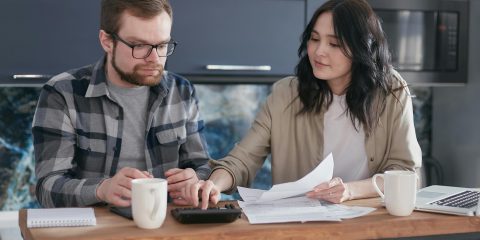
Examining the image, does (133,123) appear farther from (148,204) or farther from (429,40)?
(429,40)

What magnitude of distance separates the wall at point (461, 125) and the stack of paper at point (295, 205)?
1617 millimetres

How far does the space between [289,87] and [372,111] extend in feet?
0.99

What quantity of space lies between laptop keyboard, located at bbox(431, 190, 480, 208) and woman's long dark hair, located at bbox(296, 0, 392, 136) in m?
0.40

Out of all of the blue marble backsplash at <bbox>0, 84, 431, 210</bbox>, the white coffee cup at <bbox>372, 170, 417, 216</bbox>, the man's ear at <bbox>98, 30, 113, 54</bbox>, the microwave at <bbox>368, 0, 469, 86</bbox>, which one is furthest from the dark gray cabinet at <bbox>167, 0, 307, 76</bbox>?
the white coffee cup at <bbox>372, 170, 417, 216</bbox>

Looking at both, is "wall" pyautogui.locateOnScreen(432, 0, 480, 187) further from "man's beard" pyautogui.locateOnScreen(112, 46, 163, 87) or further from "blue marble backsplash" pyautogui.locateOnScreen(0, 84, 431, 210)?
"man's beard" pyautogui.locateOnScreen(112, 46, 163, 87)

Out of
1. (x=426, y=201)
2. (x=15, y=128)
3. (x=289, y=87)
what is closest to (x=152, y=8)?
(x=289, y=87)

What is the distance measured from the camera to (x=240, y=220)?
1.62 metres

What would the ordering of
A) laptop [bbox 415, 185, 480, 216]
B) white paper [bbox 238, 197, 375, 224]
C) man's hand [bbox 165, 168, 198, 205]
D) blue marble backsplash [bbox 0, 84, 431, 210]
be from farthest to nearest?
Result: blue marble backsplash [bbox 0, 84, 431, 210]
man's hand [bbox 165, 168, 198, 205]
laptop [bbox 415, 185, 480, 216]
white paper [bbox 238, 197, 375, 224]

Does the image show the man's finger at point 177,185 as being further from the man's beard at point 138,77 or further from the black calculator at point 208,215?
the man's beard at point 138,77

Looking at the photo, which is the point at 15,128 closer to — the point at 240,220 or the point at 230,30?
the point at 230,30

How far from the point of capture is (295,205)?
176 cm

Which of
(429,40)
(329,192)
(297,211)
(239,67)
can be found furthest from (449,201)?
(429,40)

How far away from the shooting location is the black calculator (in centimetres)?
157

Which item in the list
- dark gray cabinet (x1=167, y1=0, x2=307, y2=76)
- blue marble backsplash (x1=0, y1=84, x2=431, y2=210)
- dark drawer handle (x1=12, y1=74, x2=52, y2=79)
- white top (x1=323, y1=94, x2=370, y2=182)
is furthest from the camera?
blue marble backsplash (x1=0, y1=84, x2=431, y2=210)
